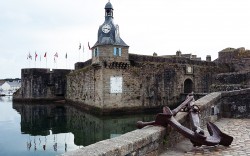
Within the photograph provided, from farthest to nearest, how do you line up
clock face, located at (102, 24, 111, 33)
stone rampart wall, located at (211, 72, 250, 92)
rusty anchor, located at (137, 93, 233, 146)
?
clock face, located at (102, 24, 111, 33) → stone rampart wall, located at (211, 72, 250, 92) → rusty anchor, located at (137, 93, 233, 146)

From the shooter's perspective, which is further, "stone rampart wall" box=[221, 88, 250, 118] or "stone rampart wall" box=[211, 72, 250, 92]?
"stone rampart wall" box=[211, 72, 250, 92]

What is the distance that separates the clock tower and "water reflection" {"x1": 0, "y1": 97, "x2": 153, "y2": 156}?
383cm

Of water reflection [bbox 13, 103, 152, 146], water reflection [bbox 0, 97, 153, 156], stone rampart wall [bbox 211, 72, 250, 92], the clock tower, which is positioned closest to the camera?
water reflection [bbox 0, 97, 153, 156]

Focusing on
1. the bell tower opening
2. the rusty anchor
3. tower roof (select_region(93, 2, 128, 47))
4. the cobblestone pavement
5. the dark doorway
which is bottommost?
the cobblestone pavement

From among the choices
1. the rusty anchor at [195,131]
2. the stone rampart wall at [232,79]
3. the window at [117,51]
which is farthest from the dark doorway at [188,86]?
the rusty anchor at [195,131]

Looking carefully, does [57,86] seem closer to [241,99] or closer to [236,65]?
[236,65]

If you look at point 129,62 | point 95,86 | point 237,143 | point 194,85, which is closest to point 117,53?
point 129,62

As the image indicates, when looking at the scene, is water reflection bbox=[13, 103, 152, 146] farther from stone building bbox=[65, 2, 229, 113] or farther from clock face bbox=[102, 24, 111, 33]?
clock face bbox=[102, 24, 111, 33]

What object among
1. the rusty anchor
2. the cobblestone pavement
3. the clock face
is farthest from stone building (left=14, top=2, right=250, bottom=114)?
the rusty anchor

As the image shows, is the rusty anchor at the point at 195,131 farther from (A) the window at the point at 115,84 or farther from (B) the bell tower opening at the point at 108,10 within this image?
(B) the bell tower opening at the point at 108,10

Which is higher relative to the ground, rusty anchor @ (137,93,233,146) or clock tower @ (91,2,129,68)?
clock tower @ (91,2,129,68)

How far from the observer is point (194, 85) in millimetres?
26594

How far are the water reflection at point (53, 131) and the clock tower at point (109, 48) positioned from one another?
383cm

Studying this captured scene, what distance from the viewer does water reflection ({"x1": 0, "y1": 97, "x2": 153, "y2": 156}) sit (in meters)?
12.1
